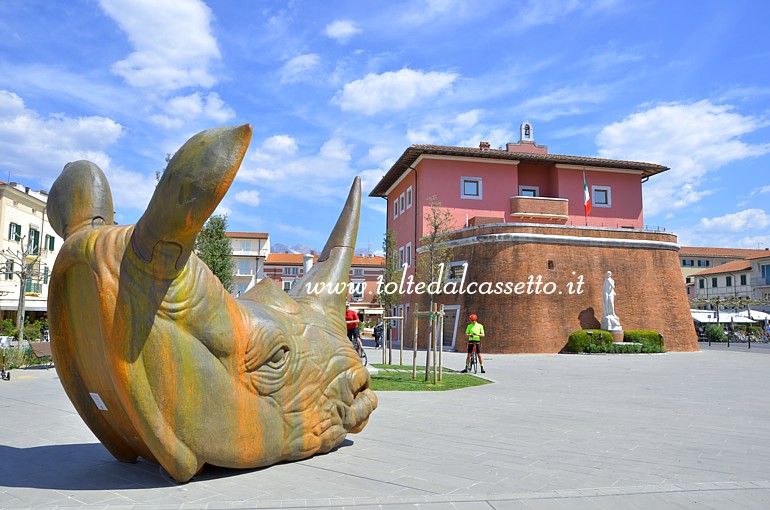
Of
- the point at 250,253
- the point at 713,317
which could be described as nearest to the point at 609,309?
the point at 713,317

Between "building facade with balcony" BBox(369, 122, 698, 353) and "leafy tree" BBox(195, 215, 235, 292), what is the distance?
12.0 m

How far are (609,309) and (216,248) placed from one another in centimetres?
1973

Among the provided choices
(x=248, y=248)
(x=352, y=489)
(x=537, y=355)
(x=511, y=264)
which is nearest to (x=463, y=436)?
(x=352, y=489)

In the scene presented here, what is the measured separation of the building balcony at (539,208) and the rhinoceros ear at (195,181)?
3300 cm

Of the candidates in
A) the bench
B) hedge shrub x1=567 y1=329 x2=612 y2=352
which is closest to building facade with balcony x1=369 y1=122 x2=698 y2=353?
hedge shrub x1=567 y1=329 x2=612 y2=352

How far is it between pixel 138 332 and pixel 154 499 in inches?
53.0

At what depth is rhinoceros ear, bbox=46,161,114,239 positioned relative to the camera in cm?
444

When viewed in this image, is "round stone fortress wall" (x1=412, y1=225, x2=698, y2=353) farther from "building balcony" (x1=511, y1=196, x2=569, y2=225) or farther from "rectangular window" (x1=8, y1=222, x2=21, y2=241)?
"rectangular window" (x1=8, y1=222, x2=21, y2=241)

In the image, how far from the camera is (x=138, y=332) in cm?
392

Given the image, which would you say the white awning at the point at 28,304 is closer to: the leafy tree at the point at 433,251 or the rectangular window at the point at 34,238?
the rectangular window at the point at 34,238

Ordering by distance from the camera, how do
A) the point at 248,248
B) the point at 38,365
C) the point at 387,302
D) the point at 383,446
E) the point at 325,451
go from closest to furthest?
the point at 325,451
the point at 383,446
the point at 38,365
the point at 387,302
the point at 248,248

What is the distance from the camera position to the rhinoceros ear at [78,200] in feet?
14.6

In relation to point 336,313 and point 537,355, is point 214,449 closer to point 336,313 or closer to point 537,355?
point 336,313

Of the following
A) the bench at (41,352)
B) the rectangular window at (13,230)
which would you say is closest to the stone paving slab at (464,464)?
the bench at (41,352)
